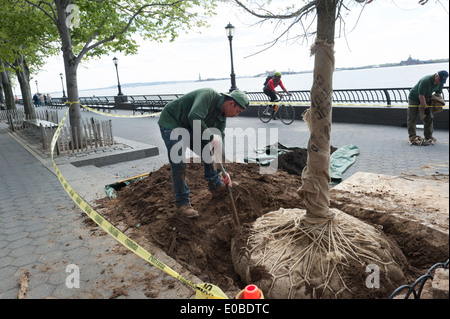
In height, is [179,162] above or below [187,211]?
above

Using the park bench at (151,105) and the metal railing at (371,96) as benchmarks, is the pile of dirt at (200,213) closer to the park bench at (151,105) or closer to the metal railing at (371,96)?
the metal railing at (371,96)

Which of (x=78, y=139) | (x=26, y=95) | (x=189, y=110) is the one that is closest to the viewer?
(x=189, y=110)

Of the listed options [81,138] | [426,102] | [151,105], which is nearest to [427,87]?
[426,102]

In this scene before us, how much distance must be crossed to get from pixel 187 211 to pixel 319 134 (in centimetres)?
204

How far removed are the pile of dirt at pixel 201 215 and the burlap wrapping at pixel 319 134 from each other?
1057mm

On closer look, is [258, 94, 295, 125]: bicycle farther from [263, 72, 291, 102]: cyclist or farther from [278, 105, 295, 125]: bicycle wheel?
[263, 72, 291, 102]: cyclist

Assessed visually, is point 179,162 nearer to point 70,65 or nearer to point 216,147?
point 216,147

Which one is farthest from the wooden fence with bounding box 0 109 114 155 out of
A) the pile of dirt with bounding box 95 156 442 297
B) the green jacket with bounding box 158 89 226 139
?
the green jacket with bounding box 158 89 226 139

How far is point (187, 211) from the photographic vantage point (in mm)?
3971

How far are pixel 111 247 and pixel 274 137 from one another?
301 inches

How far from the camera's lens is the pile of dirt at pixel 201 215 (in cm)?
321
